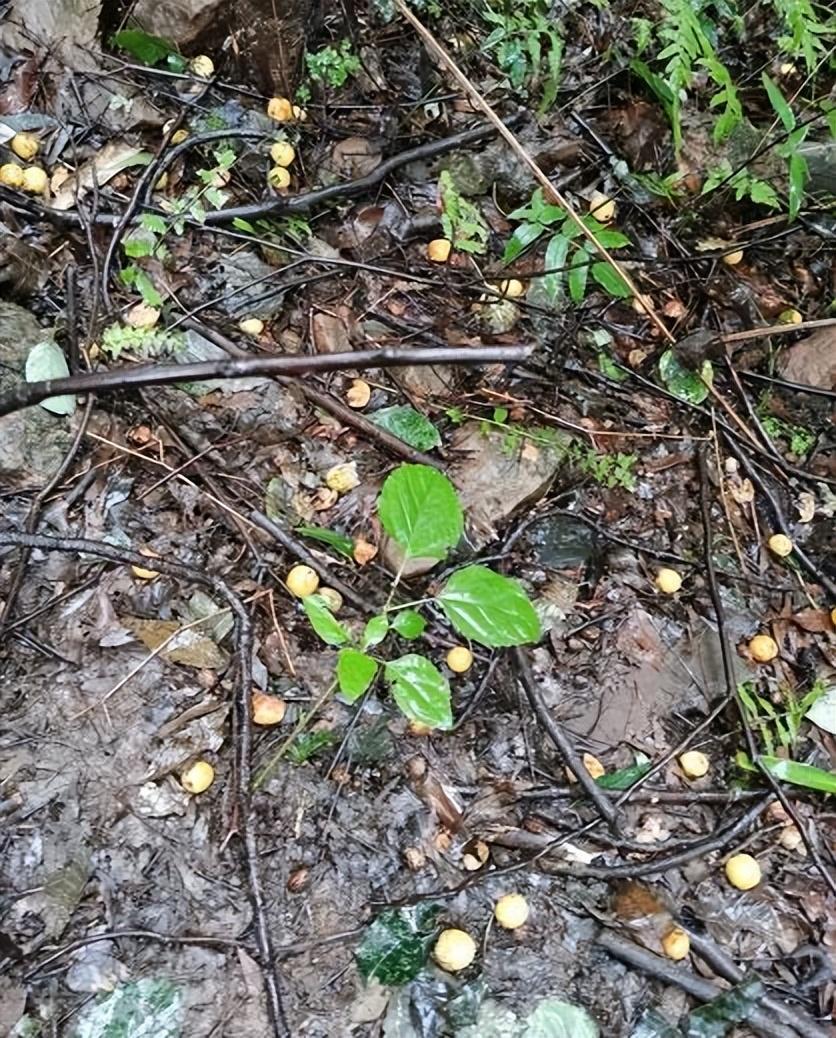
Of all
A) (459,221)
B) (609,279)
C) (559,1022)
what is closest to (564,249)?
(609,279)

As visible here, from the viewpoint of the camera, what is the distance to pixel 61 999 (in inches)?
85.3

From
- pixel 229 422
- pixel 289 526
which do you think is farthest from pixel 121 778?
pixel 229 422

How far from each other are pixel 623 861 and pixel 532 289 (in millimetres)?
2401

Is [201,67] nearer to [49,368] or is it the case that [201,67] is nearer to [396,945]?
[49,368]

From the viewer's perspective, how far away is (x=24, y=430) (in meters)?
2.85

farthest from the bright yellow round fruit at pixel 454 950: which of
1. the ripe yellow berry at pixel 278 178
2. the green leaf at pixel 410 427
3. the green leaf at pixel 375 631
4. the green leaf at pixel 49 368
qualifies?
the ripe yellow berry at pixel 278 178

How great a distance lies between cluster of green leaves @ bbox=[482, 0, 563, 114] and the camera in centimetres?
387

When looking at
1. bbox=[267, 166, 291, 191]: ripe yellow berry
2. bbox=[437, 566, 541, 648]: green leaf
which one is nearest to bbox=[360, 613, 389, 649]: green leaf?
bbox=[437, 566, 541, 648]: green leaf

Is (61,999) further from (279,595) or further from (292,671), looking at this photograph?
(279,595)

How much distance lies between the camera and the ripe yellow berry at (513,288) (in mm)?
3635

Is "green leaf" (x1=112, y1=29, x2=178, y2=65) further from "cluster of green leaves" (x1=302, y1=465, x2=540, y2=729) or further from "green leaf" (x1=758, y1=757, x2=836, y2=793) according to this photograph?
"green leaf" (x1=758, y1=757, x2=836, y2=793)

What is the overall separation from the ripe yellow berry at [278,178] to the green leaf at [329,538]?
1.69 meters

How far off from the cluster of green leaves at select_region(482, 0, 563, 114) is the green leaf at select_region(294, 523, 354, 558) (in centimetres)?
236

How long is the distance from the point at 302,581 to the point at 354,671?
0.50 meters
